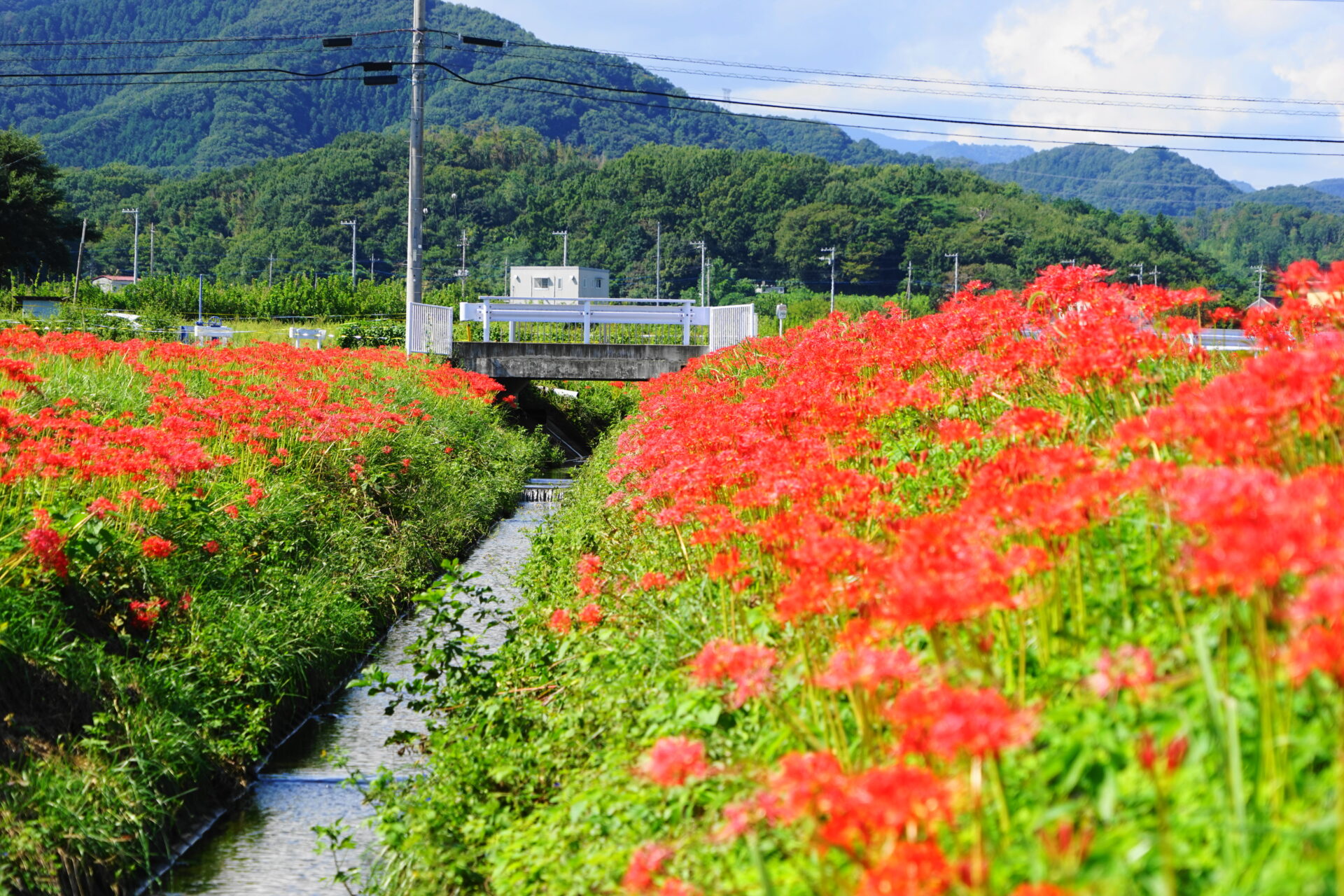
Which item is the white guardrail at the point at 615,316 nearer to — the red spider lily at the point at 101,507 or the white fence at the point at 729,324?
the white fence at the point at 729,324

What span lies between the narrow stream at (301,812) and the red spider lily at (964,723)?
369 cm

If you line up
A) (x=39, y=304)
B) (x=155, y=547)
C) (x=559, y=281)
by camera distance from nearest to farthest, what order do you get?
(x=155, y=547)
(x=39, y=304)
(x=559, y=281)

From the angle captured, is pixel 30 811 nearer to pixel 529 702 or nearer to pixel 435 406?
pixel 529 702

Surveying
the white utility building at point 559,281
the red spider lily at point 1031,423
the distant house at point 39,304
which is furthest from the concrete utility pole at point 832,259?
the red spider lily at point 1031,423

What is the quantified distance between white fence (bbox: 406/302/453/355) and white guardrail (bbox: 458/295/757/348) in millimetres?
1067

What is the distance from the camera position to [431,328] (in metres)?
21.8

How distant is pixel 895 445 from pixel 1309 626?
406cm

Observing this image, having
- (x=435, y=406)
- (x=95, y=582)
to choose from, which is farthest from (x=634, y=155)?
(x=95, y=582)

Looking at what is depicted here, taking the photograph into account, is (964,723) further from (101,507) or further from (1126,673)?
(101,507)

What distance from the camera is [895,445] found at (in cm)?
605

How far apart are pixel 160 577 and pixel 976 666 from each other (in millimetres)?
5577

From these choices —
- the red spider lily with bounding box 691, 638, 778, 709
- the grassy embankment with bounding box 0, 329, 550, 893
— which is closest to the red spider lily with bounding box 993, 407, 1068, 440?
the red spider lily with bounding box 691, 638, 778, 709

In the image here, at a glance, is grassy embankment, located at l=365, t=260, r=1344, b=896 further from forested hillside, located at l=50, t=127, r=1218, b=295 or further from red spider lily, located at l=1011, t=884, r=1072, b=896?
forested hillside, located at l=50, t=127, r=1218, b=295

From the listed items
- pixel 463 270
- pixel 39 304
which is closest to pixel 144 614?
pixel 39 304
